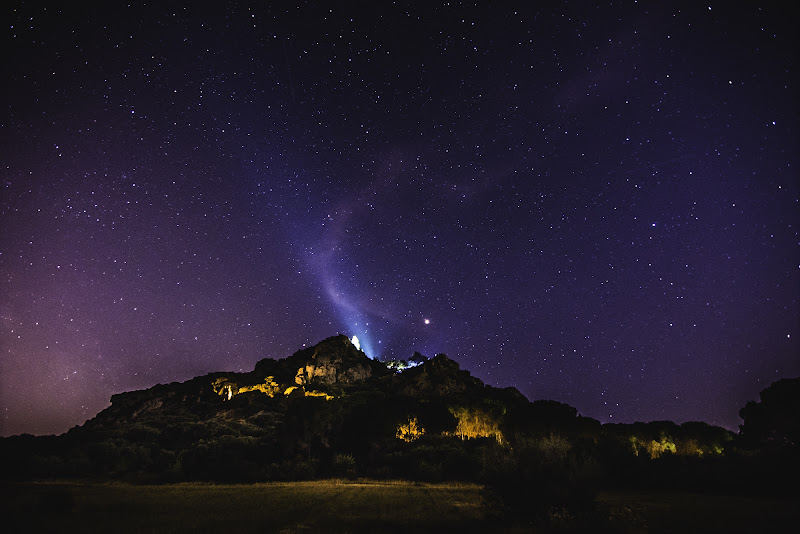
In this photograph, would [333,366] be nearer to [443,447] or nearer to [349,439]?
[349,439]

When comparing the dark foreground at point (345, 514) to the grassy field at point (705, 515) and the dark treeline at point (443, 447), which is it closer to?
the grassy field at point (705, 515)

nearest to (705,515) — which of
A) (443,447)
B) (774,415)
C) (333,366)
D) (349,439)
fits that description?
(443,447)

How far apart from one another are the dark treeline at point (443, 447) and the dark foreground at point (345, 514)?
1.28 metres

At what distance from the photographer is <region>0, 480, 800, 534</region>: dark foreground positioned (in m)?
10.8

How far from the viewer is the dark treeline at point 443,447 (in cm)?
1245

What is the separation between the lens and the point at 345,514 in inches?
528

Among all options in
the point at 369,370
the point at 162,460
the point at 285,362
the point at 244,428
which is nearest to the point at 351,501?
the point at 162,460

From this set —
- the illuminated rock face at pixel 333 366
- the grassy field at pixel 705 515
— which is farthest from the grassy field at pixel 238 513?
the illuminated rock face at pixel 333 366

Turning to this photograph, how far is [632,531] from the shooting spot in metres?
10.1

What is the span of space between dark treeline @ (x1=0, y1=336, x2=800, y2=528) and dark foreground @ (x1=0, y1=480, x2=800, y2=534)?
1283mm

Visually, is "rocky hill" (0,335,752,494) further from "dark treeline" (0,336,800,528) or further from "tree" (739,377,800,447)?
"tree" (739,377,800,447)

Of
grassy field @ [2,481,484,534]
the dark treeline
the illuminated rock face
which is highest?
the illuminated rock face

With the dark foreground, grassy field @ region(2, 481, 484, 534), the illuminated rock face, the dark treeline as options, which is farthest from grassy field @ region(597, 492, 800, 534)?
the illuminated rock face

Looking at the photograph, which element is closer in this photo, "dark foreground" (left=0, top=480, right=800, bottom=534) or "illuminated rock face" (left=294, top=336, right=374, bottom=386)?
"dark foreground" (left=0, top=480, right=800, bottom=534)
